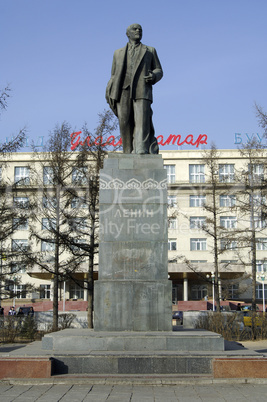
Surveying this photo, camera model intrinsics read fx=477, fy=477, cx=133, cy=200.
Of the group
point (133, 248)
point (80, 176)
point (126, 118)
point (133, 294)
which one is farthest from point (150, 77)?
point (80, 176)

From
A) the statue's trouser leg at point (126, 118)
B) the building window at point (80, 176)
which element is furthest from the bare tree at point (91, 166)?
the statue's trouser leg at point (126, 118)

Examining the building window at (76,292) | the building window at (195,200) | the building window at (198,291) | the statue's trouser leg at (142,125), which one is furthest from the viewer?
the building window at (76,292)

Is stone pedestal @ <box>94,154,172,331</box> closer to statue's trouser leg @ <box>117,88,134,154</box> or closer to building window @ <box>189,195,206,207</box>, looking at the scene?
statue's trouser leg @ <box>117,88,134,154</box>

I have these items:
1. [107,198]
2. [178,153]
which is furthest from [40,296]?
[107,198]

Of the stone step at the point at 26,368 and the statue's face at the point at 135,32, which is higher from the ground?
the statue's face at the point at 135,32

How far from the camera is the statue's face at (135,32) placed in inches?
427

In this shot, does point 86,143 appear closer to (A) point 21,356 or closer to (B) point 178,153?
(A) point 21,356

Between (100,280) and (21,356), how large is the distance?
6.87ft

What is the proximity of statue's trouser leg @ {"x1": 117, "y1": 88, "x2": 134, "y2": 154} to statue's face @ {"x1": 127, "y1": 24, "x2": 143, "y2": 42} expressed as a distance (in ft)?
3.93

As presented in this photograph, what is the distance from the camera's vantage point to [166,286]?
9234 millimetres

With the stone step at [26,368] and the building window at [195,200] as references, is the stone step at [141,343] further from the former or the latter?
the building window at [195,200]

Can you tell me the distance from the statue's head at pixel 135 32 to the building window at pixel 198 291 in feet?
155

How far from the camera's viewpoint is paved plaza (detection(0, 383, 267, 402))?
21.7 feet

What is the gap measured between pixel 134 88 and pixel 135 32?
1306 millimetres
